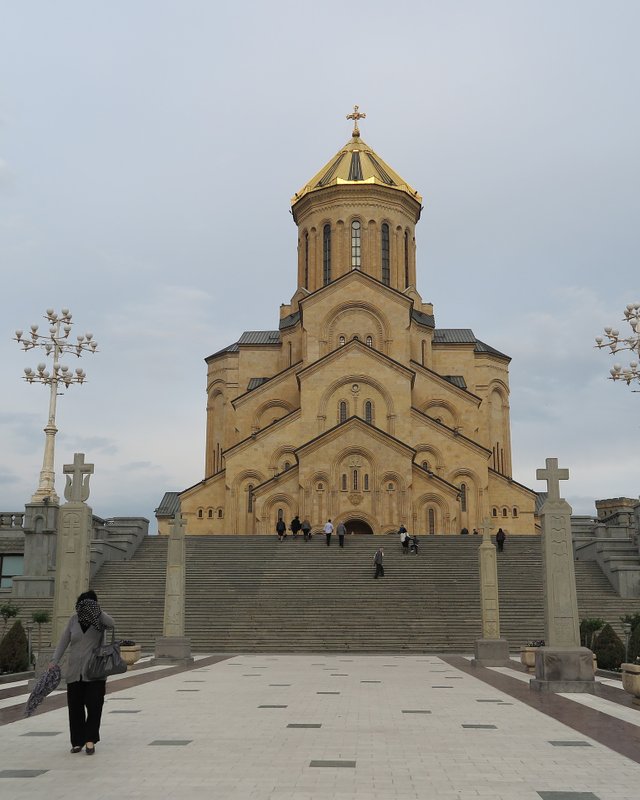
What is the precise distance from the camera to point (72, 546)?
1291 cm

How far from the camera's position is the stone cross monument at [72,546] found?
41.5 ft

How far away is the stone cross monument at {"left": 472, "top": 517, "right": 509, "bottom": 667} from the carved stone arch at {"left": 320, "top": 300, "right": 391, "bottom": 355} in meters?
25.0

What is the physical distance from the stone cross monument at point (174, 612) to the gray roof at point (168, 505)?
3191 cm

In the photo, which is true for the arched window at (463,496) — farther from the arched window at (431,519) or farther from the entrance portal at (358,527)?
the entrance portal at (358,527)

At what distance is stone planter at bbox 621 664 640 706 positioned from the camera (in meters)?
11.2

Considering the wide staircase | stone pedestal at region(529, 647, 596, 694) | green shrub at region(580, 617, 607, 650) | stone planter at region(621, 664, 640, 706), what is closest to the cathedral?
the wide staircase

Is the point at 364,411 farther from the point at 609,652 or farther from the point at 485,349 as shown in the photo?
the point at 609,652

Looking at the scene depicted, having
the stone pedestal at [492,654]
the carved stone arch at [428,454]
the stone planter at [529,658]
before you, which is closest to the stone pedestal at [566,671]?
the stone planter at [529,658]

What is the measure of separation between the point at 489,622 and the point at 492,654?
642 mm

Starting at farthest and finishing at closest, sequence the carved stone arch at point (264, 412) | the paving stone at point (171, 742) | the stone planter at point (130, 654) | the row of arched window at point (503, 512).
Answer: the carved stone arch at point (264, 412) → the row of arched window at point (503, 512) → the stone planter at point (130, 654) → the paving stone at point (171, 742)

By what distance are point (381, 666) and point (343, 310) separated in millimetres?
26902

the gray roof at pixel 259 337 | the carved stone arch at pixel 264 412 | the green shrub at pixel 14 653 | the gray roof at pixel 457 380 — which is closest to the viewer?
the green shrub at pixel 14 653

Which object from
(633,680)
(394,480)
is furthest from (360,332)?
(633,680)

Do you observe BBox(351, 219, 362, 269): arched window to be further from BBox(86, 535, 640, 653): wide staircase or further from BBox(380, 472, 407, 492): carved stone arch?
BBox(86, 535, 640, 653): wide staircase
